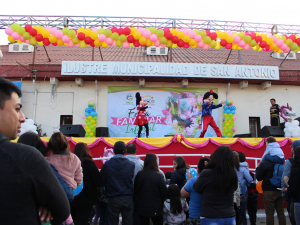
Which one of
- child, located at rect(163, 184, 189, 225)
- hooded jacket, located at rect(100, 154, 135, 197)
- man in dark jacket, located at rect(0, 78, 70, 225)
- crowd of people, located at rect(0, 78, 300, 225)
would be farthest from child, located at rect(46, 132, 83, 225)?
child, located at rect(163, 184, 189, 225)

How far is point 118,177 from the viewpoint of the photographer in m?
3.69

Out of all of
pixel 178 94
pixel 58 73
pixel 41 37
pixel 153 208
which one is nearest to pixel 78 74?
pixel 58 73

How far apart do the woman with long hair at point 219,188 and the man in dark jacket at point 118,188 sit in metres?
1.38

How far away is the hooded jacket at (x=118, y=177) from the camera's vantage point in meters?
3.64

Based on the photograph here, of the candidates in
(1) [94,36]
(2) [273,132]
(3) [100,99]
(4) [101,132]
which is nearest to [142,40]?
(1) [94,36]

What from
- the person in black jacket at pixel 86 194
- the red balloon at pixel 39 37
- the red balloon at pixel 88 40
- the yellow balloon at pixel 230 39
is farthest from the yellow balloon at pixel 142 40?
the person in black jacket at pixel 86 194

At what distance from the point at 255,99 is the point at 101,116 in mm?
8368

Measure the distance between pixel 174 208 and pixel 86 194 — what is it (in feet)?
4.58

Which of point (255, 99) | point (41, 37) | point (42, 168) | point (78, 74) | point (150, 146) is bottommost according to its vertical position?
point (150, 146)

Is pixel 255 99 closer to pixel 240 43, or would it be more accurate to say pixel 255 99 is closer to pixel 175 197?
pixel 240 43

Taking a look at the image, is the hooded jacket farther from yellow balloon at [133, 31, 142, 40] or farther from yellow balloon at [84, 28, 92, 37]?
yellow balloon at [84, 28, 92, 37]

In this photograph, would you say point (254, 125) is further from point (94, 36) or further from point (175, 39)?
point (94, 36)

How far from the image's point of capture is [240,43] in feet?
35.2

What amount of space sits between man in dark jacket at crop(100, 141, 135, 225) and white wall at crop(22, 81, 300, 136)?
818cm
